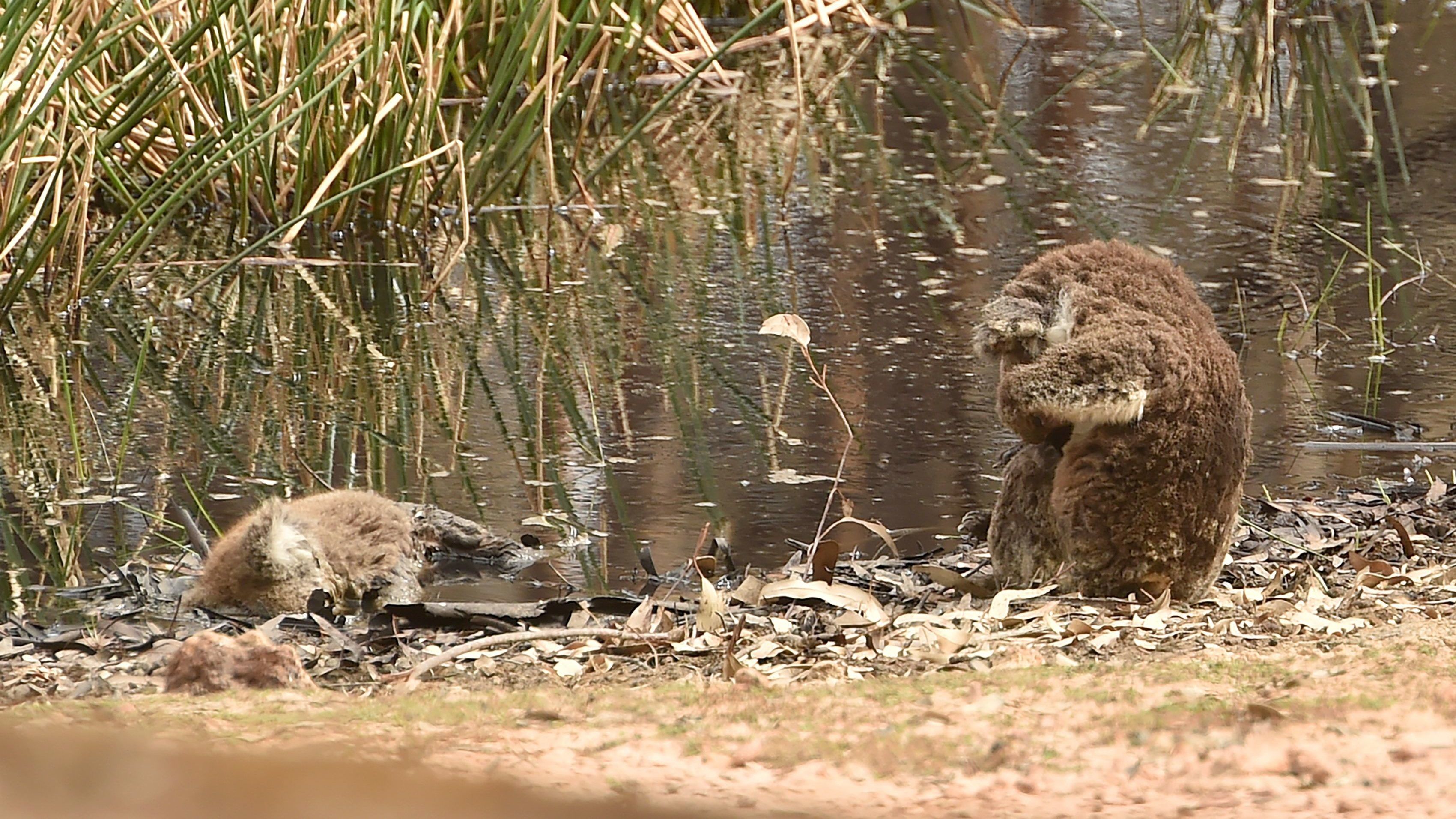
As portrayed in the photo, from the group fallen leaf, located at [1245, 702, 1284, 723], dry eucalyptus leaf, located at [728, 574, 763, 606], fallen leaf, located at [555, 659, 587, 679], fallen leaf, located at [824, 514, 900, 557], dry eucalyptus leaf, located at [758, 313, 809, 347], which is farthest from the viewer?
dry eucalyptus leaf, located at [758, 313, 809, 347]

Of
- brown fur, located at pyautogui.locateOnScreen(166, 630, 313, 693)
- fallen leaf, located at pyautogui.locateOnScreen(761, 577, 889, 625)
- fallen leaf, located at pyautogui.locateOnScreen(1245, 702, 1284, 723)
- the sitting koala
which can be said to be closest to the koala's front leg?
the sitting koala

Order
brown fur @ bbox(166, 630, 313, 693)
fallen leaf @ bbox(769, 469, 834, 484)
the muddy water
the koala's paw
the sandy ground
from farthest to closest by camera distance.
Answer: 1. fallen leaf @ bbox(769, 469, 834, 484)
2. the muddy water
3. the koala's paw
4. brown fur @ bbox(166, 630, 313, 693)
5. the sandy ground

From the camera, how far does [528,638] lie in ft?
10.9

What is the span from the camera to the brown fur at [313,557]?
12.8 ft

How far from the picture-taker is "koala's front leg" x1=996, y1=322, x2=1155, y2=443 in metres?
3.26

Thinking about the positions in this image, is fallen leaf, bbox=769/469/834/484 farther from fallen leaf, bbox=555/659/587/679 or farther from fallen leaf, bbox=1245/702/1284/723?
fallen leaf, bbox=1245/702/1284/723

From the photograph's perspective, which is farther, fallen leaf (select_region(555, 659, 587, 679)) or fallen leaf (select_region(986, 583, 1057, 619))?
fallen leaf (select_region(986, 583, 1057, 619))

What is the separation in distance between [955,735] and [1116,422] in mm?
1359

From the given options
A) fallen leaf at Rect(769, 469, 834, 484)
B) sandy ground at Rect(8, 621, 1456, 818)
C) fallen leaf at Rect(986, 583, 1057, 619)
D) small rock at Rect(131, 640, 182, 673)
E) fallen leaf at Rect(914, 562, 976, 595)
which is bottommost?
small rock at Rect(131, 640, 182, 673)

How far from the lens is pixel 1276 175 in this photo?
343 inches

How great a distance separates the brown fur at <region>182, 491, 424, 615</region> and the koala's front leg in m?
1.71

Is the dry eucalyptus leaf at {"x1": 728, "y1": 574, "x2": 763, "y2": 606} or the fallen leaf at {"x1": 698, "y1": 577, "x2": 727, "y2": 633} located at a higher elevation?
the fallen leaf at {"x1": 698, "y1": 577, "x2": 727, "y2": 633}

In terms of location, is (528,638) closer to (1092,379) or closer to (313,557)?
(313,557)

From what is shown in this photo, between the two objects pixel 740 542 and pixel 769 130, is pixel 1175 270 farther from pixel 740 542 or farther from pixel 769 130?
pixel 769 130
